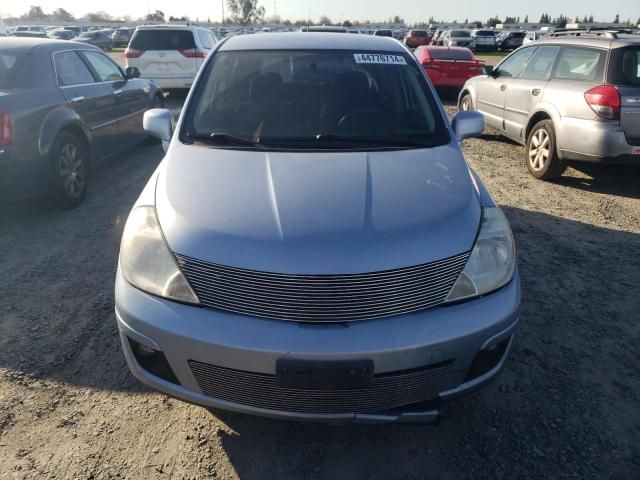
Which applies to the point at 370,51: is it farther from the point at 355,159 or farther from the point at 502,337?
the point at 502,337

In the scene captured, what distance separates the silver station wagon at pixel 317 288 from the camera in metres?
1.86

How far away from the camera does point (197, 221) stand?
2.07 meters

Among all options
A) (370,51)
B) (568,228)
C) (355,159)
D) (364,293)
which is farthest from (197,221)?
(568,228)

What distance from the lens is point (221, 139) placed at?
2812 millimetres

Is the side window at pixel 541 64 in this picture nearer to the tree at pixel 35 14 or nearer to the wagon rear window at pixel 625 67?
the wagon rear window at pixel 625 67

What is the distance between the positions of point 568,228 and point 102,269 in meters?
4.16

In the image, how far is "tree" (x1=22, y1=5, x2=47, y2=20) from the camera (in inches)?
3920

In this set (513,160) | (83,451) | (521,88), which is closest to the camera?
(83,451)

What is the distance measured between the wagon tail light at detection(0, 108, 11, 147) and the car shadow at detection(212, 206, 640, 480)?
122 inches

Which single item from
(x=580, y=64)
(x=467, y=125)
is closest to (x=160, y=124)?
(x=467, y=125)

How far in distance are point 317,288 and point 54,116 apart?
12.8ft

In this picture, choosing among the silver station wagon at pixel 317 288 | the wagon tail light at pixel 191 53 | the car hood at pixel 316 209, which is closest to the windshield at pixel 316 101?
the car hood at pixel 316 209

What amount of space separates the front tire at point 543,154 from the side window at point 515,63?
50.1 inches

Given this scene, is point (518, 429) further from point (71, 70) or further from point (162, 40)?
point (162, 40)
